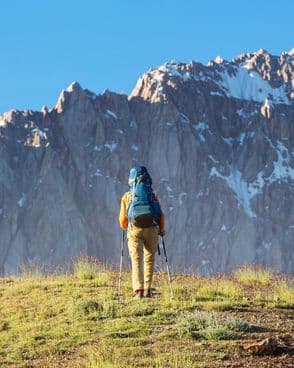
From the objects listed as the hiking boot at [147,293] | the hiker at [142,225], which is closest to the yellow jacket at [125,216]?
the hiker at [142,225]

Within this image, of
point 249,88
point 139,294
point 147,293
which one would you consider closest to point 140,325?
point 139,294

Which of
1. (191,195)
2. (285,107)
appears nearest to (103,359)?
(191,195)

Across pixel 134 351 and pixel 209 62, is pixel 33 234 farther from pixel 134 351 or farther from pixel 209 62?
pixel 134 351

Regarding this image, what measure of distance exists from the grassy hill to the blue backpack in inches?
44.7

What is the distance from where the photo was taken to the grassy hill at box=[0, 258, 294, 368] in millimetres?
7258

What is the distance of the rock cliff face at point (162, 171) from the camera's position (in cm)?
11931

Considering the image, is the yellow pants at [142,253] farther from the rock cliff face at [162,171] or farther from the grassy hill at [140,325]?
the rock cliff face at [162,171]

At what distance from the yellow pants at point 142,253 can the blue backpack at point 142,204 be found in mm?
138

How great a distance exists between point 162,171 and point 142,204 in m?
120

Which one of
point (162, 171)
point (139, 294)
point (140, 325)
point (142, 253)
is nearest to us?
point (140, 325)

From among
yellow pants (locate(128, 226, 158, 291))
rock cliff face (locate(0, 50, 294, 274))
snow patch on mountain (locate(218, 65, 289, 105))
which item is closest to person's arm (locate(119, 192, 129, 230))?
yellow pants (locate(128, 226, 158, 291))

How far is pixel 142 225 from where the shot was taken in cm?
1095

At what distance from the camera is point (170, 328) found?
28.0ft

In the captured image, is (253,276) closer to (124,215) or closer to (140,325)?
(124,215)
